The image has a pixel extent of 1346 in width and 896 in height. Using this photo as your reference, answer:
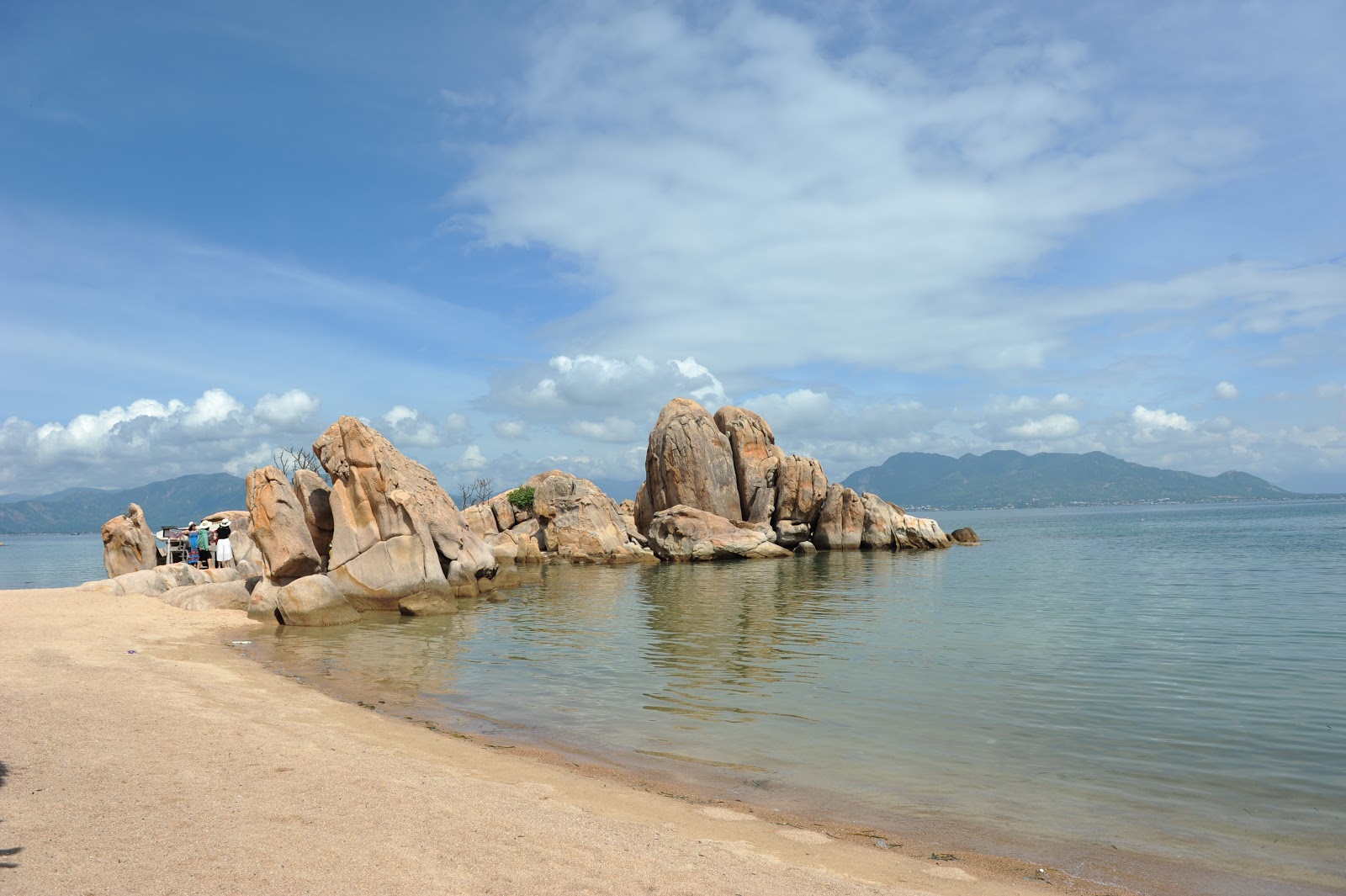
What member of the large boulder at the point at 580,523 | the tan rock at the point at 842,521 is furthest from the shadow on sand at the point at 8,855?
the tan rock at the point at 842,521

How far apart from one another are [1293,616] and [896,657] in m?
13.6

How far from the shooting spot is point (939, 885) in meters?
7.14

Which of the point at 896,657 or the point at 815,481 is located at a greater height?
the point at 815,481

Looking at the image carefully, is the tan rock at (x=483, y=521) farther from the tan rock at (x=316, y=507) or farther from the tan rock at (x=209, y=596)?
the tan rock at (x=209, y=596)

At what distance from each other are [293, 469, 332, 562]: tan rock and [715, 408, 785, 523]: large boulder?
3763 cm

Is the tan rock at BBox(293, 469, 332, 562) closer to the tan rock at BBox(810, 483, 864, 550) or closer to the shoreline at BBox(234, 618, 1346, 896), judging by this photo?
the shoreline at BBox(234, 618, 1346, 896)

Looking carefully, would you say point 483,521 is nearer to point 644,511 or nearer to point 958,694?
point 644,511

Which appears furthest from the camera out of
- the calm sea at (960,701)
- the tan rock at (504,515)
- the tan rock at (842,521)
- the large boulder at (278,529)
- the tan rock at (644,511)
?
the tan rock at (644,511)

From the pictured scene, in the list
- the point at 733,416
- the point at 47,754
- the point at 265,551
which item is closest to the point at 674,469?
the point at 733,416

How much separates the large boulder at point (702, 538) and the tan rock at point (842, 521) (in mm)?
5812

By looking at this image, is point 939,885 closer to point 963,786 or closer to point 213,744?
point 963,786

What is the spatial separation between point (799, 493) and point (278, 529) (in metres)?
42.5

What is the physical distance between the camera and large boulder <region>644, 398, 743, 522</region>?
6188cm

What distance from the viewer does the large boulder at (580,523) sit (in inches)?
2098
